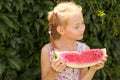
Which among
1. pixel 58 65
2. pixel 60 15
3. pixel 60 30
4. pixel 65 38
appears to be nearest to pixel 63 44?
pixel 65 38

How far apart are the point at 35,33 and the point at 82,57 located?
883 mm

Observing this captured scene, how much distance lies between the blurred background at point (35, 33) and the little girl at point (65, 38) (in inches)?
20.9

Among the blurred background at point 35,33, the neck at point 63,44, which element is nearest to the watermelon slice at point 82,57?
the neck at point 63,44

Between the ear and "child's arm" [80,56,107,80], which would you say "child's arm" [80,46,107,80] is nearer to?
"child's arm" [80,56,107,80]

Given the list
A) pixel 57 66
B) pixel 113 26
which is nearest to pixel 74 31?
pixel 57 66

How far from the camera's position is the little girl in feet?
12.4

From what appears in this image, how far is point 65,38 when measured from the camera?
13.0ft

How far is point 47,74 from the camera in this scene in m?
3.84

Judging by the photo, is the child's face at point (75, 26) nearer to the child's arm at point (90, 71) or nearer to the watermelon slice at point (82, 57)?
the watermelon slice at point (82, 57)

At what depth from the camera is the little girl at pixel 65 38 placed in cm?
378

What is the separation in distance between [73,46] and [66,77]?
12.9 inches

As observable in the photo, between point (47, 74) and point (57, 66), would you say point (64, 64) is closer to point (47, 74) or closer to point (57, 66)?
point (57, 66)

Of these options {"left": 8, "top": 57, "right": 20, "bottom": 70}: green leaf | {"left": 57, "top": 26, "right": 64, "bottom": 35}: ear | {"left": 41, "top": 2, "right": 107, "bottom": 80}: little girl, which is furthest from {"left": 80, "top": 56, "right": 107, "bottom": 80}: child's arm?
{"left": 8, "top": 57, "right": 20, "bottom": 70}: green leaf

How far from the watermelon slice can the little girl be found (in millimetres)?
68
